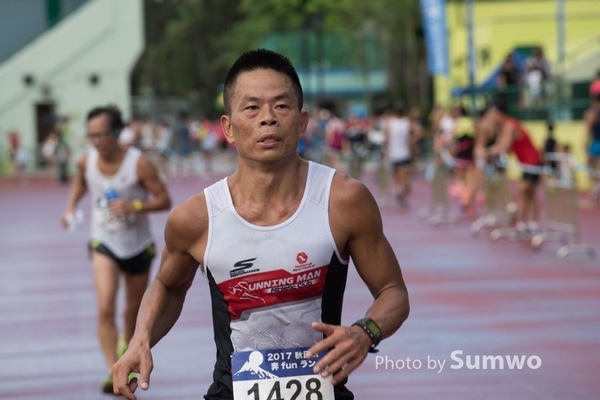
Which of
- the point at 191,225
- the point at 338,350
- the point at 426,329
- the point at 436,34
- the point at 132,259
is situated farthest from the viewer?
the point at 436,34

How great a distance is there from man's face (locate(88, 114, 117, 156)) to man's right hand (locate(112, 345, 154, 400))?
4825mm

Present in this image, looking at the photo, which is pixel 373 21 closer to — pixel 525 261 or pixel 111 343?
pixel 525 261

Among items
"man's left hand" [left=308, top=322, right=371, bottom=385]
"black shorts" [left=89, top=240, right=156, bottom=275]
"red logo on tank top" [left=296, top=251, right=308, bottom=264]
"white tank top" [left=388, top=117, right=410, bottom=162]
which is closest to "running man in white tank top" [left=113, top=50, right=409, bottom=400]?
"red logo on tank top" [left=296, top=251, right=308, bottom=264]

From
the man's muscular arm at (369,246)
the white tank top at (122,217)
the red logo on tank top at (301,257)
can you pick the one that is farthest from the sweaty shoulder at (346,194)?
the white tank top at (122,217)

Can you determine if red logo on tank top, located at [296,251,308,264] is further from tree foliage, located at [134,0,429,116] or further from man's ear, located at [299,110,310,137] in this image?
tree foliage, located at [134,0,429,116]

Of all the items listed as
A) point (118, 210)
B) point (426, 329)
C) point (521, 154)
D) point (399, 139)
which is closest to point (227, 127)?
point (118, 210)

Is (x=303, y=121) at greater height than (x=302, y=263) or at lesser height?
greater

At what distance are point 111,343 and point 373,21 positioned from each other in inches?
1966

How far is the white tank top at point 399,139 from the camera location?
24281 mm

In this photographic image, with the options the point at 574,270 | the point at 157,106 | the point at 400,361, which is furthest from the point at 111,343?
the point at 157,106

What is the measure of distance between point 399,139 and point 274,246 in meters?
20.6

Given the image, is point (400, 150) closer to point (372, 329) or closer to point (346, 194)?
point (346, 194)

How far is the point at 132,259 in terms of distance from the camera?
28.8 ft

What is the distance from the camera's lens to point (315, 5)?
195 ft
